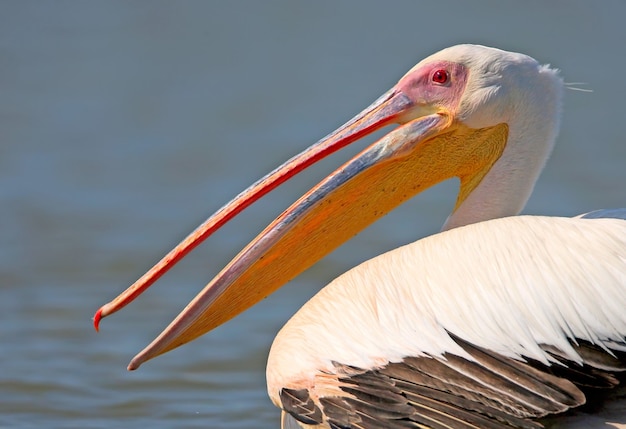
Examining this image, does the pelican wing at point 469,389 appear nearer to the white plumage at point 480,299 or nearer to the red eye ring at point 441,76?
the white plumage at point 480,299

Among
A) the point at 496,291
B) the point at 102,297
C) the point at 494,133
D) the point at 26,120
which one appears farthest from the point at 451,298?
the point at 26,120

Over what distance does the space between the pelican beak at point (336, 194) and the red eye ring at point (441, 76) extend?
3.9 inches

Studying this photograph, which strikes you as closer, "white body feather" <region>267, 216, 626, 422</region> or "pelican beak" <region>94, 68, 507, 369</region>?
"white body feather" <region>267, 216, 626, 422</region>

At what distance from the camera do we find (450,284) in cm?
363

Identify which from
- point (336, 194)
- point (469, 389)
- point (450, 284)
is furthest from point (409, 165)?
point (469, 389)

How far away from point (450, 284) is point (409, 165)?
2.41ft

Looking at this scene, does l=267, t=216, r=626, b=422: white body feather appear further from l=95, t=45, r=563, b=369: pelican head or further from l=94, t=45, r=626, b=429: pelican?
l=95, t=45, r=563, b=369: pelican head

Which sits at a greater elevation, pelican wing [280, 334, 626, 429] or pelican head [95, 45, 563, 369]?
pelican head [95, 45, 563, 369]

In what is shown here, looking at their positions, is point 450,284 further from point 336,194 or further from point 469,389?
point 336,194

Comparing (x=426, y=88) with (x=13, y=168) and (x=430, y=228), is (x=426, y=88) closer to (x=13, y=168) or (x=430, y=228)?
(x=430, y=228)

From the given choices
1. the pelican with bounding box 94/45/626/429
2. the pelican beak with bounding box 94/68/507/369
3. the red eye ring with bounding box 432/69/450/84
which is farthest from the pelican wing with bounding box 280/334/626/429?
Answer: the red eye ring with bounding box 432/69/450/84

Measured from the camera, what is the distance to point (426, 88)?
418cm

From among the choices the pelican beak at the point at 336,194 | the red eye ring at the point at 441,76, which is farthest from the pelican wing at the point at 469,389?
the red eye ring at the point at 441,76

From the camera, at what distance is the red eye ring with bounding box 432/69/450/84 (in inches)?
162
